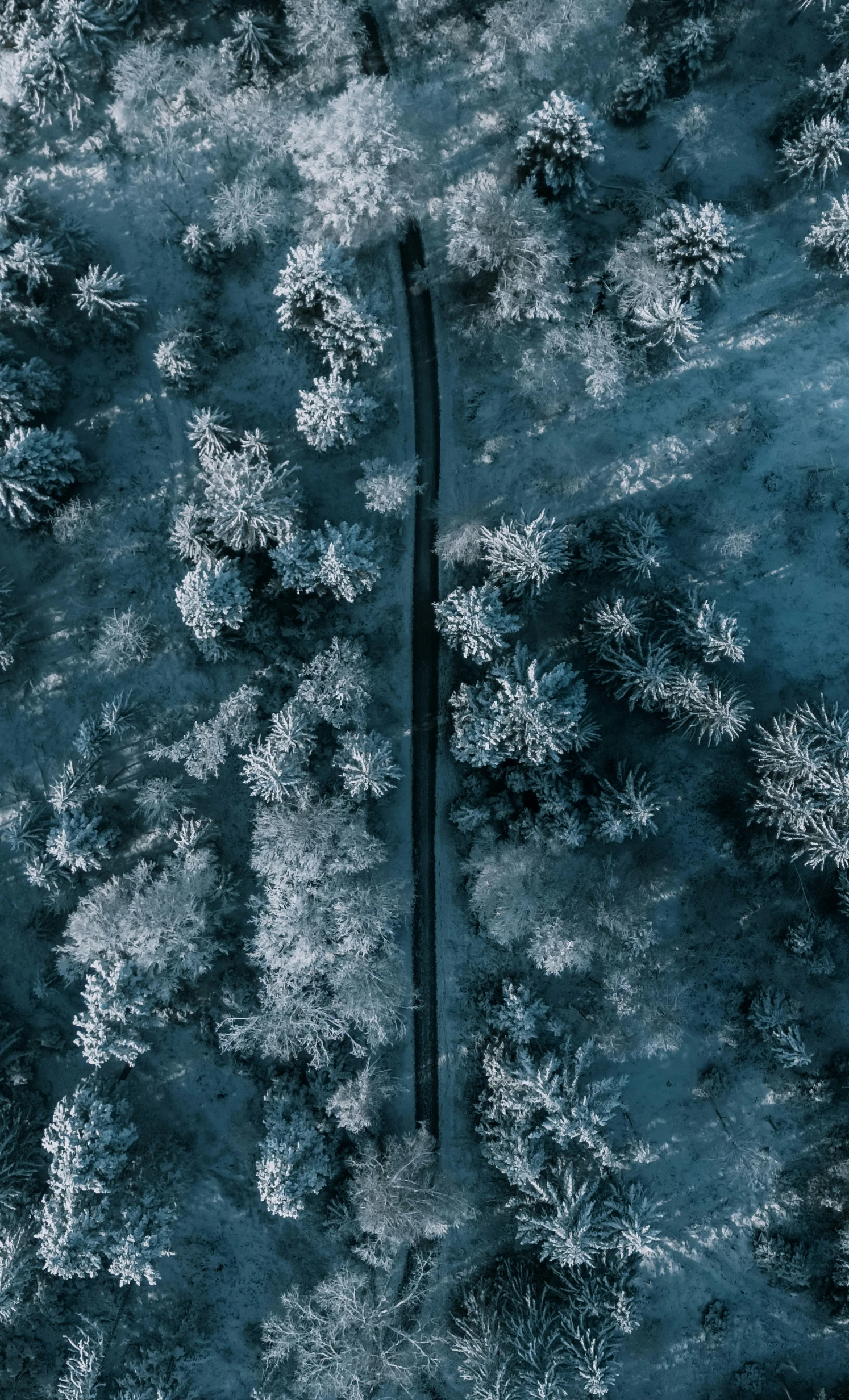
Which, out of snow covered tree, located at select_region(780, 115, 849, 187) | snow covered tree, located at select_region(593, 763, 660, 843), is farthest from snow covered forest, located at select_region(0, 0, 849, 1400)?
snow covered tree, located at select_region(593, 763, 660, 843)

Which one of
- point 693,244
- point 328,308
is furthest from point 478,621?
point 693,244

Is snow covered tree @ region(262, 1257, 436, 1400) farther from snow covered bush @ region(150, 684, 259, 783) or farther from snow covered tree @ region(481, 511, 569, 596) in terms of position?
snow covered tree @ region(481, 511, 569, 596)

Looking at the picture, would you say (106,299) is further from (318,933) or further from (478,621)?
(318,933)

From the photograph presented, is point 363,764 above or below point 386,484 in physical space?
below

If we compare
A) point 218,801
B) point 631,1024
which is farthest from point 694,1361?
point 218,801

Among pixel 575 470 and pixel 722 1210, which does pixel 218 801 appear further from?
pixel 722 1210

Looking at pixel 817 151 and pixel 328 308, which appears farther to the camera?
pixel 817 151
